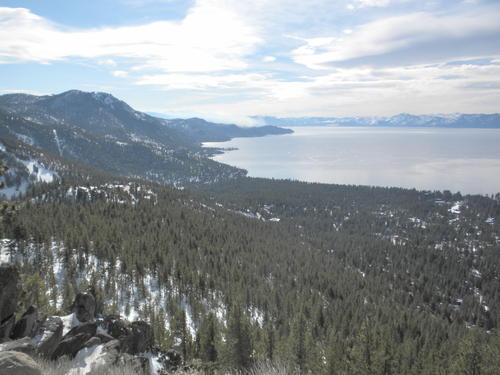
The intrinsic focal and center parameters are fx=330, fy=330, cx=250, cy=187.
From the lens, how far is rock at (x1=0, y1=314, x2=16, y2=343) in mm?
26119

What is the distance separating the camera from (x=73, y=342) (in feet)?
99.7

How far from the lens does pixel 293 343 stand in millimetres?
48938

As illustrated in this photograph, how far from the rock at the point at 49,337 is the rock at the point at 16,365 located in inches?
650

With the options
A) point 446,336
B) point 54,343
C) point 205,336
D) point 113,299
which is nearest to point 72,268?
point 113,299

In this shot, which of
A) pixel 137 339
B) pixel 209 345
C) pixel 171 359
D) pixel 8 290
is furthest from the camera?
pixel 209 345

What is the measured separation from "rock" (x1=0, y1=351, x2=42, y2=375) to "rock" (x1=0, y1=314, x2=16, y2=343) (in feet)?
52.1

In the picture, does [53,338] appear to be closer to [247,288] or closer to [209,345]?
[209,345]

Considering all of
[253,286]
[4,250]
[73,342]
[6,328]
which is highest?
[6,328]

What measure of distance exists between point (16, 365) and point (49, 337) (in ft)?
62.2

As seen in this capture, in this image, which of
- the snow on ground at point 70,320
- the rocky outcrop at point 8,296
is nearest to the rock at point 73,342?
the rocky outcrop at point 8,296

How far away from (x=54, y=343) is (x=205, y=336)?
23717mm

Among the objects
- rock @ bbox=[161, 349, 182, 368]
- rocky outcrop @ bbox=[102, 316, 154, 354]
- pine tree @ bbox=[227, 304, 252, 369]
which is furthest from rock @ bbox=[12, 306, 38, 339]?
pine tree @ bbox=[227, 304, 252, 369]

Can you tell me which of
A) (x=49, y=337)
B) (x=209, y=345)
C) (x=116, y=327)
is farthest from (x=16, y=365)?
(x=209, y=345)

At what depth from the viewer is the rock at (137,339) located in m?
39.0
